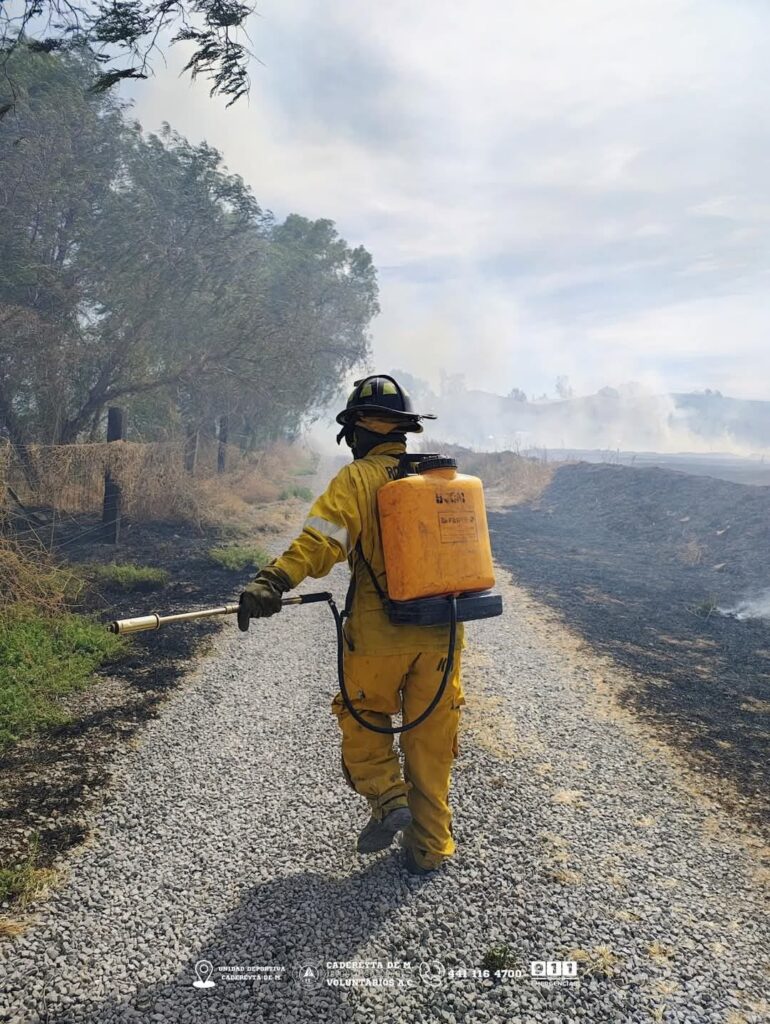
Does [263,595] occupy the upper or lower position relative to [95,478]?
lower

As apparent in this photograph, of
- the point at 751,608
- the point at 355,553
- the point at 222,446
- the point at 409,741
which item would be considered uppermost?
the point at 222,446

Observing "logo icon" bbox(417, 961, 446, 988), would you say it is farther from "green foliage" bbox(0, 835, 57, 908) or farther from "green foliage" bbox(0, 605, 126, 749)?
"green foliage" bbox(0, 605, 126, 749)

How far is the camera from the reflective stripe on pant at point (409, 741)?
3.18 metres

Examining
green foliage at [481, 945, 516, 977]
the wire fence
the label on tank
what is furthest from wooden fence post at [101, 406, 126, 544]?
green foliage at [481, 945, 516, 977]

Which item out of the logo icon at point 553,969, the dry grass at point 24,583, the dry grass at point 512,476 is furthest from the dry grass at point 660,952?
the dry grass at point 512,476

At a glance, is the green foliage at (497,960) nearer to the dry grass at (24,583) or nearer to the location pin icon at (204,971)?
the location pin icon at (204,971)

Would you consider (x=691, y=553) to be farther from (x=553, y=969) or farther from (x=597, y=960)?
(x=553, y=969)

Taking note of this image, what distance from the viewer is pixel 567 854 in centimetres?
351

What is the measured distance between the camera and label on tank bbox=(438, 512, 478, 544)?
121 inches

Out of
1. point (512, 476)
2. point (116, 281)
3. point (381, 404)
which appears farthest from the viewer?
point (512, 476)

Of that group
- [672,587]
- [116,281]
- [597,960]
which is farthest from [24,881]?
[116,281]

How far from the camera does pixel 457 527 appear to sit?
310 cm

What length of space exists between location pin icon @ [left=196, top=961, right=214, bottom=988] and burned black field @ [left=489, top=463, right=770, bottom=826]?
3.80m

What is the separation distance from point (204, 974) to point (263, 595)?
1.67m
